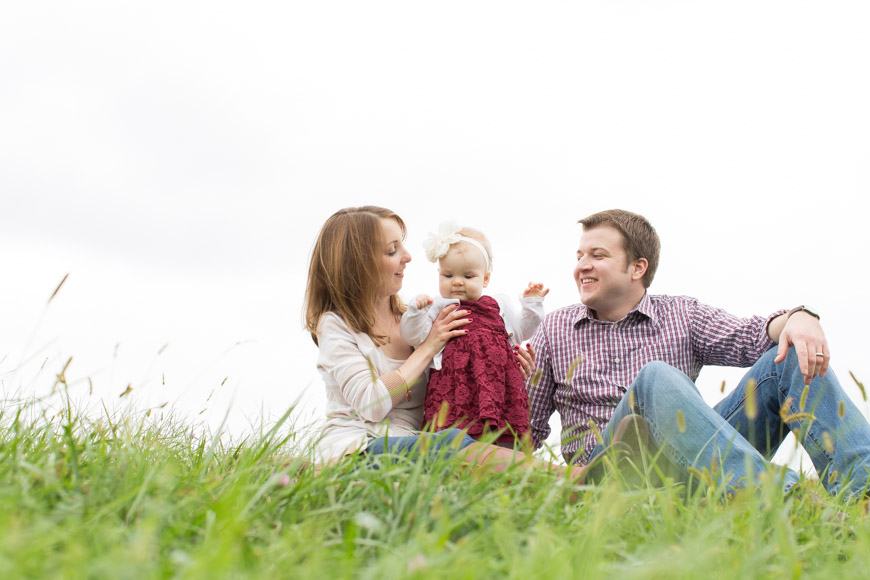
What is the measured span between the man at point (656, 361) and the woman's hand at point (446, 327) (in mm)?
672

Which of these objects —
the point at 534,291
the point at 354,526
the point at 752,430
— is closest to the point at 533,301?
the point at 534,291

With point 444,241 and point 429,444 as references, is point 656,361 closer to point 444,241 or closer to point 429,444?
point 444,241

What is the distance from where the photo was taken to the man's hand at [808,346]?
3801 mm

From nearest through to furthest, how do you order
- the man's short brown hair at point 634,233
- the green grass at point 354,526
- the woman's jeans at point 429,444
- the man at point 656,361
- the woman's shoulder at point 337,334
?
1. the green grass at point 354,526
2. the woman's jeans at point 429,444
3. the man at point 656,361
4. the woman's shoulder at point 337,334
5. the man's short brown hair at point 634,233

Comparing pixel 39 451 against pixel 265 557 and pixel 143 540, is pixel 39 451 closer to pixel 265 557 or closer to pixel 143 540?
pixel 265 557

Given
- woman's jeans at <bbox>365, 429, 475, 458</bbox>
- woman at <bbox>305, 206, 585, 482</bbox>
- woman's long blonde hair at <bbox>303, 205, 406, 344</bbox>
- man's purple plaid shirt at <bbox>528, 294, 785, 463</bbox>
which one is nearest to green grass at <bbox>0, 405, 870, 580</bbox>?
woman's jeans at <bbox>365, 429, 475, 458</bbox>

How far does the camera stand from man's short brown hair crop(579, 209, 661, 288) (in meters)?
4.92

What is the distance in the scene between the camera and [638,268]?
495 centimetres

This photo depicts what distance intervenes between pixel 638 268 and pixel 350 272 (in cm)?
195

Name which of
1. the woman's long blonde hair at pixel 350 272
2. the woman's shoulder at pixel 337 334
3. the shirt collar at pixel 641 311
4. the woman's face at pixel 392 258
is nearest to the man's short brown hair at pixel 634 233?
the shirt collar at pixel 641 311

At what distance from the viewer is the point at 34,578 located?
5.17ft

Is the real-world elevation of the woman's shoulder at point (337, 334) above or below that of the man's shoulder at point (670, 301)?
below

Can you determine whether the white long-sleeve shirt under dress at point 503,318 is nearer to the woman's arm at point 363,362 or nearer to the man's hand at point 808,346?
the woman's arm at point 363,362

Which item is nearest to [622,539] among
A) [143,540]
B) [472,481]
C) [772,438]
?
[472,481]
